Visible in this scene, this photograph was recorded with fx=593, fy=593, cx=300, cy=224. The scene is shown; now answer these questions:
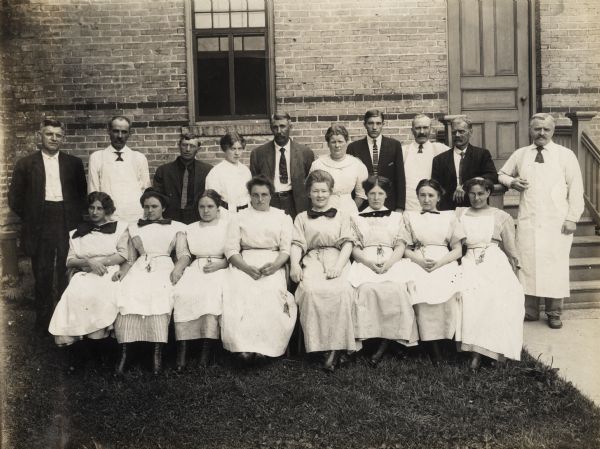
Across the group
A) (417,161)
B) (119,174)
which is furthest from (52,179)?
(417,161)

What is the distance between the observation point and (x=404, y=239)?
5102 mm

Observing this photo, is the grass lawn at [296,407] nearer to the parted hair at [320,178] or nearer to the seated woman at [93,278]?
the seated woman at [93,278]

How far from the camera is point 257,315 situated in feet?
15.3

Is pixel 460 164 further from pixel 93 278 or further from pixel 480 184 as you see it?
pixel 93 278

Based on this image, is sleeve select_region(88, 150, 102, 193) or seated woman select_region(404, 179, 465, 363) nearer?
seated woman select_region(404, 179, 465, 363)

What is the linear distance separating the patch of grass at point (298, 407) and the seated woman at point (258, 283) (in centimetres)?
24

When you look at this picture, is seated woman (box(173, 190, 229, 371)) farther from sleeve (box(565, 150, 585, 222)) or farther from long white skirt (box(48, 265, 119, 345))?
sleeve (box(565, 150, 585, 222))

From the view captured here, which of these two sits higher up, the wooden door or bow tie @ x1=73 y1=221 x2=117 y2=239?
the wooden door

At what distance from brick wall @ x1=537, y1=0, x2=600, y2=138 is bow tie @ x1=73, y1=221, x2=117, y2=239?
581 cm

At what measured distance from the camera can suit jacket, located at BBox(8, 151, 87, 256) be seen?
18.3 feet

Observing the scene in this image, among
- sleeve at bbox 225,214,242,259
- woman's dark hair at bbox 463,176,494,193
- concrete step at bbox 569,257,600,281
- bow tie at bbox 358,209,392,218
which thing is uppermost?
woman's dark hair at bbox 463,176,494,193

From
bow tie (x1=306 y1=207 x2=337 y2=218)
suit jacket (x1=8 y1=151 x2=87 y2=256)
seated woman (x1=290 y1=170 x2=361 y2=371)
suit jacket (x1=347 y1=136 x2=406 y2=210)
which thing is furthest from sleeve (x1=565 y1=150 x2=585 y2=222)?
suit jacket (x1=8 y1=151 x2=87 y2=256)

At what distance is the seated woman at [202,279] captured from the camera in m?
4.71

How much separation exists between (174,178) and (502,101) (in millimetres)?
4722
